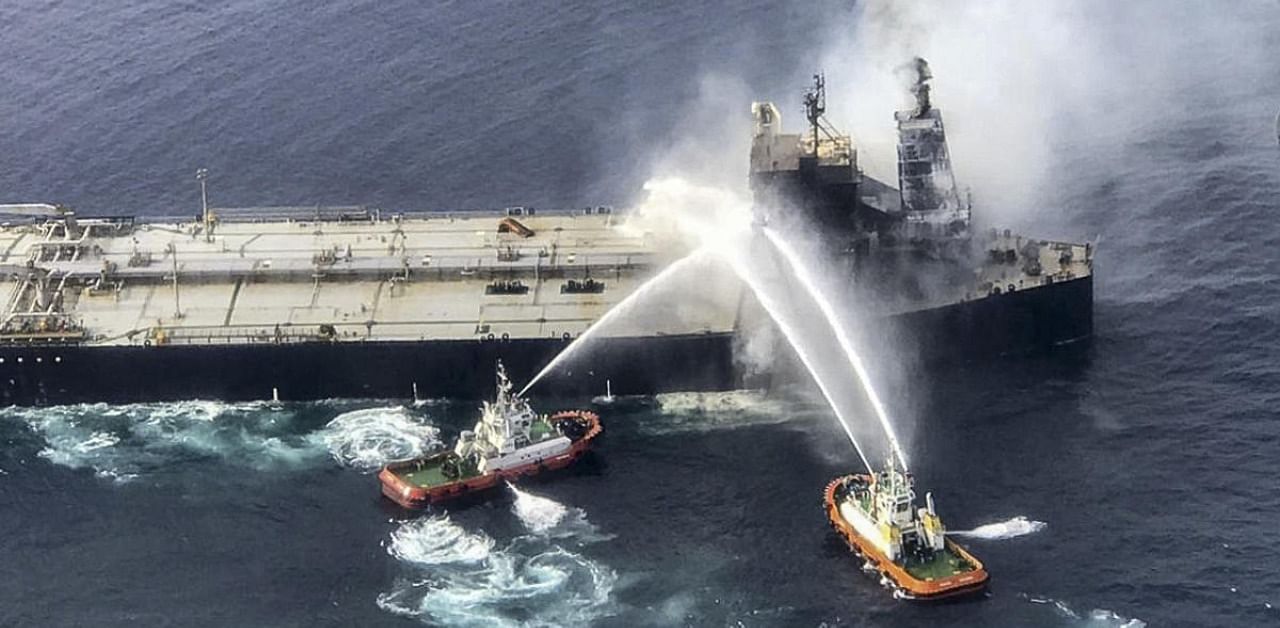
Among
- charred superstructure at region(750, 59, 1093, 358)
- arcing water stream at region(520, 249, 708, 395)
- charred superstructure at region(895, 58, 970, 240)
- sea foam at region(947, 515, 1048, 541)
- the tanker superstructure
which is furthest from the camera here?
charred superstructure at region(895, 58, 970, 240)

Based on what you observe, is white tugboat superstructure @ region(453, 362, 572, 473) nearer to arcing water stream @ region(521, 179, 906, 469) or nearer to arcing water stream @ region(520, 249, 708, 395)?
arcing water stream @ region(520, 249, 708, 395)

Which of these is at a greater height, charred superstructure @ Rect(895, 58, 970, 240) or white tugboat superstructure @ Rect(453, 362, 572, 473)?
charred superstructure @ Rect(895, 58, 970, 240)

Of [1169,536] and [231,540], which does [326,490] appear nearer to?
[231,540]

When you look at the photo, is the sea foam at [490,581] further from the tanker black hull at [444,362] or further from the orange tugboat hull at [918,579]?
the tanker black hull at [444,362]

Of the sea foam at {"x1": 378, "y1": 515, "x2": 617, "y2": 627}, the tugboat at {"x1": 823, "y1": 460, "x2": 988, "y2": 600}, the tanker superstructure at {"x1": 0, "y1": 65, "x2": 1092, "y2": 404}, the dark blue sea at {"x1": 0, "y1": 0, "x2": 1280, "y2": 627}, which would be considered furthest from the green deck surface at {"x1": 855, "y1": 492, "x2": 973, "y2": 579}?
the tanker superstructure at {"x1": 0, "y1": 65, "x2": 1092, "y2": 404}

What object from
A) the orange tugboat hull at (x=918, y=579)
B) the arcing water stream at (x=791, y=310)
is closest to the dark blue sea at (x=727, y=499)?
the orange tugboat hull at (x=918, y=579)

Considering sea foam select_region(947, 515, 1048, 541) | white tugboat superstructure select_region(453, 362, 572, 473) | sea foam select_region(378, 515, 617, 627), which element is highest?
white tugboat superstructure select_region(453, 362, 572, 473)

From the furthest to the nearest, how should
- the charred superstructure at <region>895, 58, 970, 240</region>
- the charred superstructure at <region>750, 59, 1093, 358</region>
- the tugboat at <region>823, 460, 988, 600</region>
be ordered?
1. the charred superstructure at <region>895, 58, 970, 240</region>
2. the charred superstructure at <region>750, 59, 1093, 358</region>
3. the tugboat at <region>823, 460, 988, 600</region>
